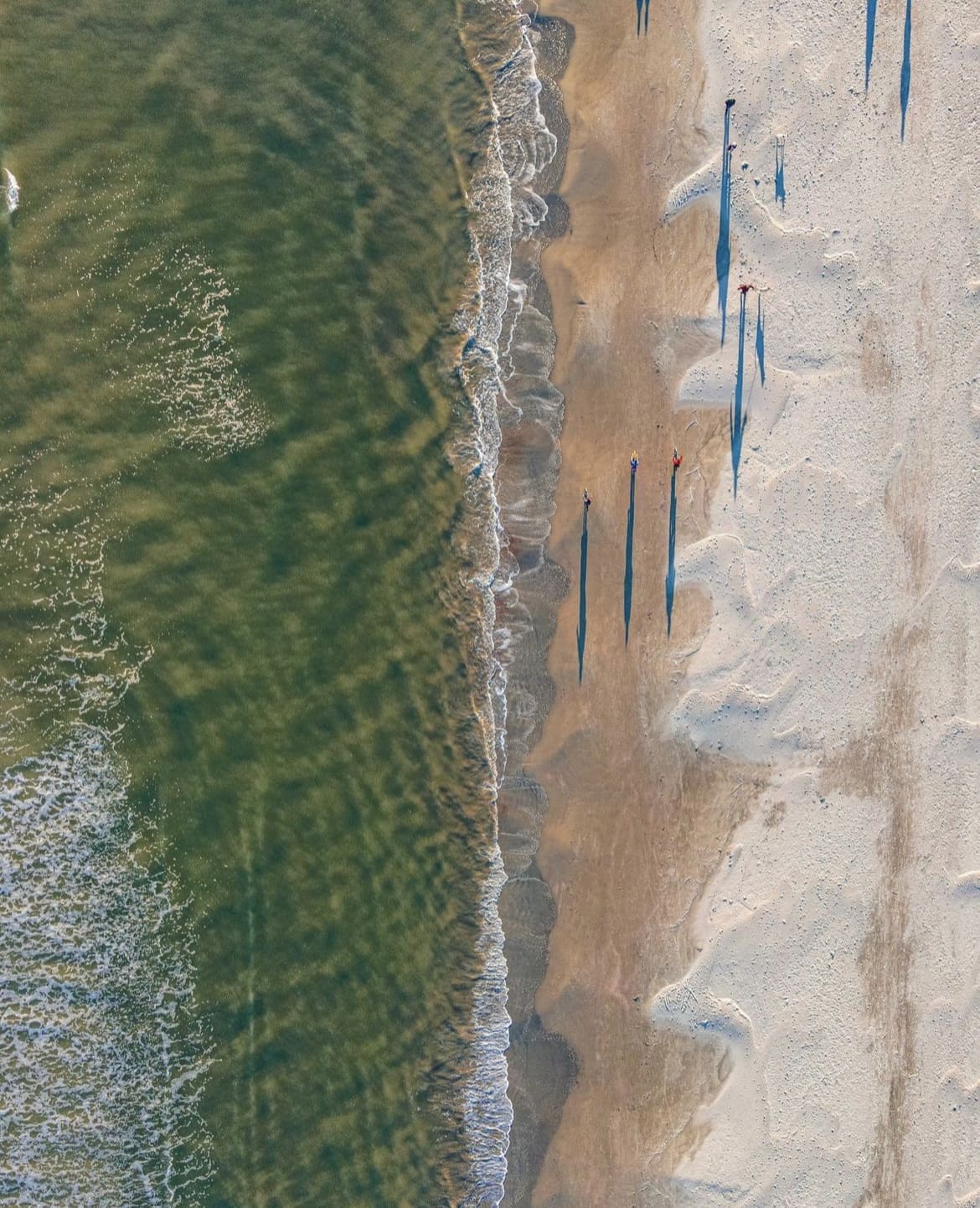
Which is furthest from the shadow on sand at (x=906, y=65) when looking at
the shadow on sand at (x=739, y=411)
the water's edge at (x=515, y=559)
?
the water's edge at (x=515, y=559)

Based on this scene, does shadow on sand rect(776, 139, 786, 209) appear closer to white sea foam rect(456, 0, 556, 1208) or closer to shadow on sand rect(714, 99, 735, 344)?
shadow on sand rect(714, 99, 735, 344)

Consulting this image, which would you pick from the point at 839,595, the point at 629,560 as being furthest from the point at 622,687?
the point at 839,595

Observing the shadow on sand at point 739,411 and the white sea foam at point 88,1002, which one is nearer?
the white sea foam at point 88,1002

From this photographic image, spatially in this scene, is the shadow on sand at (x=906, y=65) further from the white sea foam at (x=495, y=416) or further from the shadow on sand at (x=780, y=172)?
the white sea foam at (x=495, y=416)

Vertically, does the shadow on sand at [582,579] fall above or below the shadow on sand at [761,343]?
below

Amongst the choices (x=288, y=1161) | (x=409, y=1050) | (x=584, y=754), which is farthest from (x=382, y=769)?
(x=288, y=1161)

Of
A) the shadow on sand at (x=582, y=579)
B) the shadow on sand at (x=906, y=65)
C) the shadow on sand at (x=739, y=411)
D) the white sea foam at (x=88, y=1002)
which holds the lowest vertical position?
the white sea foam at (x=88, y=1002)

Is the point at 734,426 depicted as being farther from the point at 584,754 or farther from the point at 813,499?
the point at 584,754
